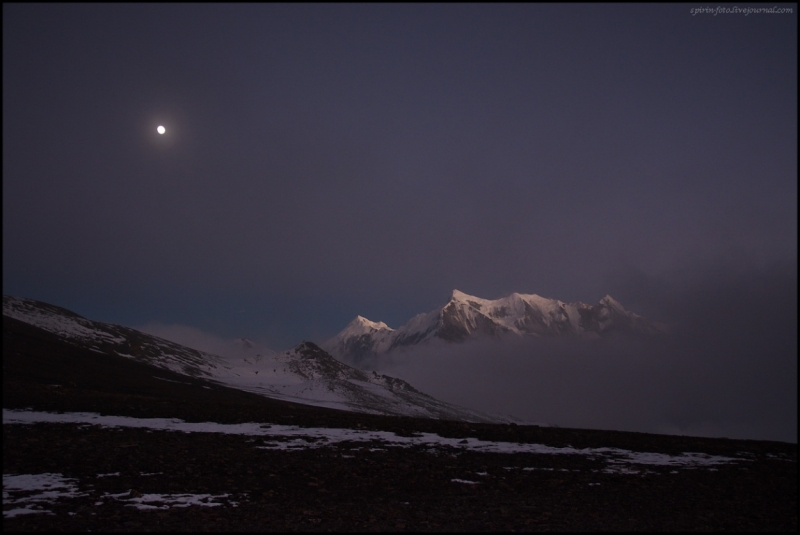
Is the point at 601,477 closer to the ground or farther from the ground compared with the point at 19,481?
farther from the ground

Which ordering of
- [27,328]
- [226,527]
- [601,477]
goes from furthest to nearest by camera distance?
[27,328] → [601,477] → [226,527]

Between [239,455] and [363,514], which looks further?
[239,455]

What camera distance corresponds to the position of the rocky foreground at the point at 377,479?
11.7 meters

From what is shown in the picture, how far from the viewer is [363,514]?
12.2 m

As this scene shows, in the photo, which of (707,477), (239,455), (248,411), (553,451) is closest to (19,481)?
(239,455)

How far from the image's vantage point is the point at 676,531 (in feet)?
37.7

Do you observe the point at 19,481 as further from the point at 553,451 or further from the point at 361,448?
the point at 553,451

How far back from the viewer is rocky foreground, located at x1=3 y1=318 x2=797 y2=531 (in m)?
11.7

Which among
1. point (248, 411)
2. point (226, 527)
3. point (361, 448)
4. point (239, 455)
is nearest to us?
point (226, 527)

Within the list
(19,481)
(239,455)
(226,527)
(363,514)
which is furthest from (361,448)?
(19,481)

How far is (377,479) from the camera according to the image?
1630 cm

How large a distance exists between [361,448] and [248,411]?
46.4 feet

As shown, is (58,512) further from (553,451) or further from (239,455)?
(553,451)

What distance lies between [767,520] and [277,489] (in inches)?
590
